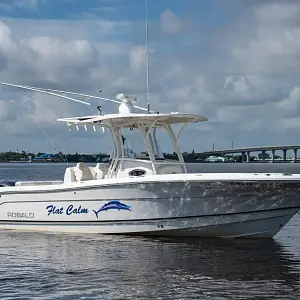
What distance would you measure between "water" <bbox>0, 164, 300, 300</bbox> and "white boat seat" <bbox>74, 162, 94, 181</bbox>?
181 centimetres

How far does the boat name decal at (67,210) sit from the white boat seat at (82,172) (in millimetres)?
1124

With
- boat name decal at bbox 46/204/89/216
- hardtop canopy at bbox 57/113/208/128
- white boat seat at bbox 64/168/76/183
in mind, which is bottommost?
boat name decal at bbox 46/204/89/216

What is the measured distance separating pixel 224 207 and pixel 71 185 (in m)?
4.51

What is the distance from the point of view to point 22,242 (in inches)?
805

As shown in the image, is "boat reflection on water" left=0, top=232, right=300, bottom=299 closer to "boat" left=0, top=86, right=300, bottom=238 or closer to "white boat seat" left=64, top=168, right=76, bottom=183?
"boat" left=0, top=86, right=300, bottom=238

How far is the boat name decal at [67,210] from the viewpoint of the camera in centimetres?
2075

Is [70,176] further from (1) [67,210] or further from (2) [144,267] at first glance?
(2) [144,267]

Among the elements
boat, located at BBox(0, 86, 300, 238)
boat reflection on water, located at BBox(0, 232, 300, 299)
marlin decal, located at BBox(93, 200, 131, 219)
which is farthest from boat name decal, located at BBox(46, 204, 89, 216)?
boat reflection on water, located at BBox(0, 232, 300, 299)

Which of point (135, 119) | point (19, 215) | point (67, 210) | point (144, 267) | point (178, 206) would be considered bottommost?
point (144, 267)

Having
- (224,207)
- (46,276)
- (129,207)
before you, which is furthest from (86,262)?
(224,207)

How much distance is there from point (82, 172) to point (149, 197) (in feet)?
9.52

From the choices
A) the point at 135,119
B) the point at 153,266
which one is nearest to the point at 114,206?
the point at 135,119

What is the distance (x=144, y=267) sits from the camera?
16500 mm

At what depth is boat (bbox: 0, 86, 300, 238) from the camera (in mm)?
19469
